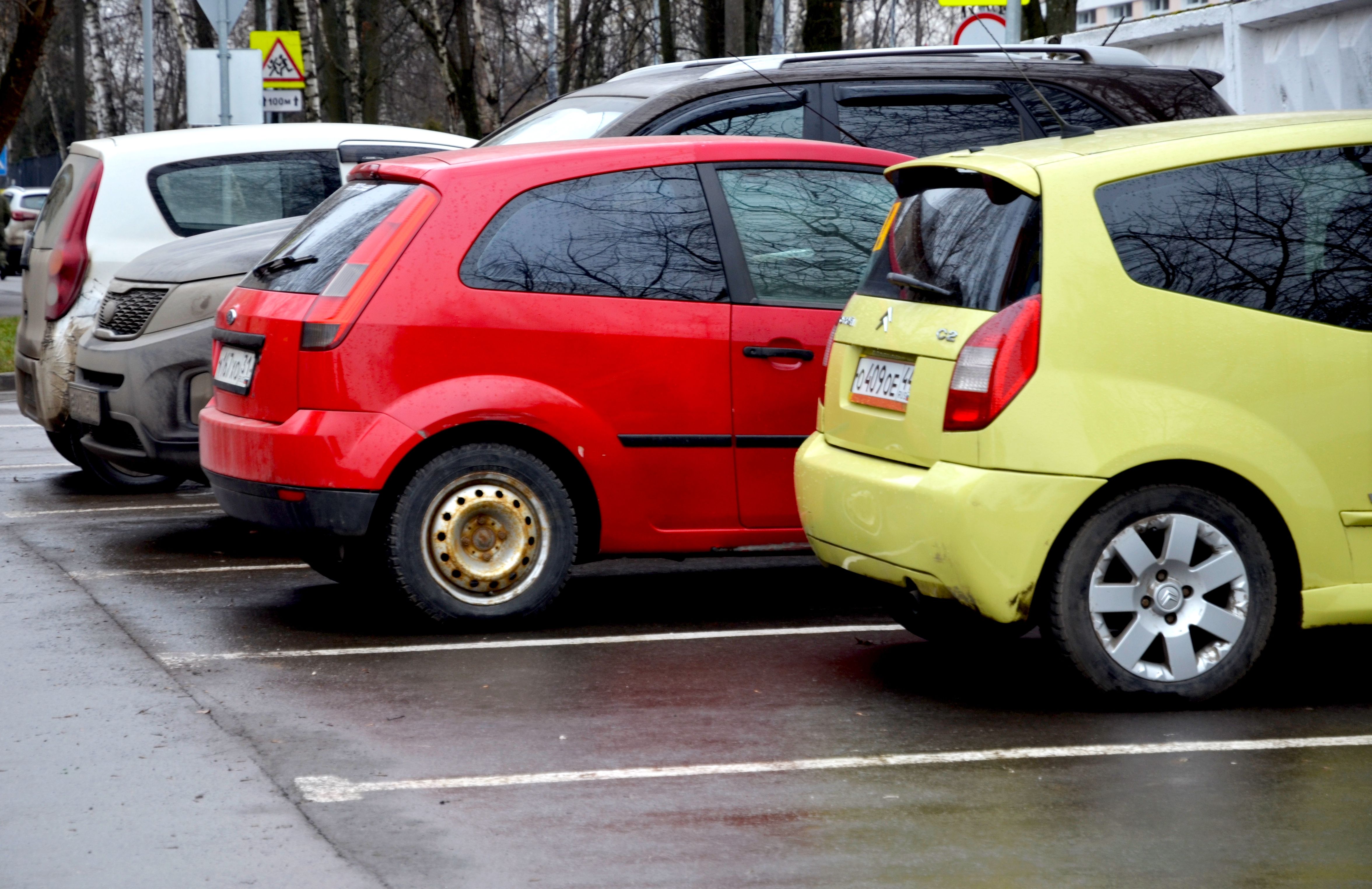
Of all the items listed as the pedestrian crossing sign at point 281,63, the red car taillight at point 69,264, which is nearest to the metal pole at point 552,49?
the pedestrian crossing sign at point 281,63

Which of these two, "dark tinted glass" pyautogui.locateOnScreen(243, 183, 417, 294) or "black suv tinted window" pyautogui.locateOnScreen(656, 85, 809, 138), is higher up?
"black suv tinted window" pyautogui.locateOnScreen(656, 85, 809, 138)

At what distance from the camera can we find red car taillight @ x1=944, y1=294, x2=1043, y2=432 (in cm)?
521

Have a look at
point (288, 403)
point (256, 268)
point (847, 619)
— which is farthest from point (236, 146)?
point (847, 619)

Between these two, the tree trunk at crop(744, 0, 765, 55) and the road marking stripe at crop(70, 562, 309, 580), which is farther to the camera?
the tree trunk at crop(744, 0, 765, 55)

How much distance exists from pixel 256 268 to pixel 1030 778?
3.68 m

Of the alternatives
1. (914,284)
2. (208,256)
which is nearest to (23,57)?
(208,256)

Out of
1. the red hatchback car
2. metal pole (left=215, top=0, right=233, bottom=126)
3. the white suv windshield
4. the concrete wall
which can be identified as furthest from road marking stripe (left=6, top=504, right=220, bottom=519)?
metal pole (left=215, top=0, right=233, bottom=126)

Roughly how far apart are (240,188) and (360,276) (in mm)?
4137

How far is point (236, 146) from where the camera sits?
10.2m

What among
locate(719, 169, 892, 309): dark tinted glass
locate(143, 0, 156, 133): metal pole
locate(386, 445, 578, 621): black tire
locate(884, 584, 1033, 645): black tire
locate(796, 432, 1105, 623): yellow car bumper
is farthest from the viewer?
locate(143, 0, 156, 133): metal pole

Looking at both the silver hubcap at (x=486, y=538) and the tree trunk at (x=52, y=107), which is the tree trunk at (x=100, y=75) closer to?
the tree trunk at (x=52, y=107)

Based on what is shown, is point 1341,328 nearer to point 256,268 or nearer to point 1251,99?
point 256,268

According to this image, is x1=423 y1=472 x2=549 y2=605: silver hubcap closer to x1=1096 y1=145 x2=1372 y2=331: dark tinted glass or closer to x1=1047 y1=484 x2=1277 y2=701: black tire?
x1=1047 y1=484 x2=1277 y2=701: black tire

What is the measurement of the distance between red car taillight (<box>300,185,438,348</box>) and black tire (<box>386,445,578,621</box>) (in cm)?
57
